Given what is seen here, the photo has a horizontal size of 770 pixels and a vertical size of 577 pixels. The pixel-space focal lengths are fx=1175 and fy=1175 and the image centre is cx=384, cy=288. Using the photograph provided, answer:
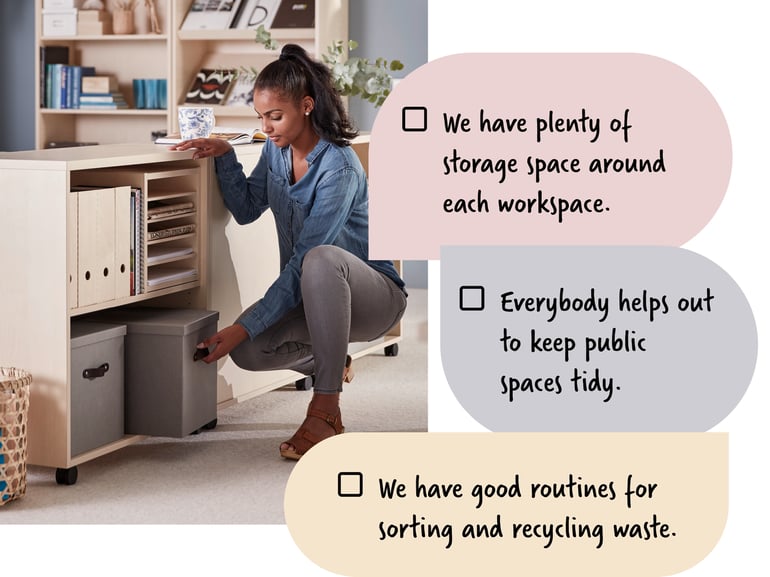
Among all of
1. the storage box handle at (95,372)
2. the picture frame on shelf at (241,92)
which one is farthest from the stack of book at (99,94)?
the storage box handle at (95,372)

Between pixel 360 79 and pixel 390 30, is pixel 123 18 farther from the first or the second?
pixel 360 79

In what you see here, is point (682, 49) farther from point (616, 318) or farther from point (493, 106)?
point (616, 318)

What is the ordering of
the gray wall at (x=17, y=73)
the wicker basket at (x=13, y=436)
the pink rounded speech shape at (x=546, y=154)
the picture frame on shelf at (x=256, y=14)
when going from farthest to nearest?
the gray wall at (x=17, y=73) < the picture frame on shelf at (x=256, y=14) < the wicker basket at (x=13, y=436) < the pink rounded speech shape at (x=546, y=154)

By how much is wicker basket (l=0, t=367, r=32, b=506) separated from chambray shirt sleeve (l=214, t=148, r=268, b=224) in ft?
2.68

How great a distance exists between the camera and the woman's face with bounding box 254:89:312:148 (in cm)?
291

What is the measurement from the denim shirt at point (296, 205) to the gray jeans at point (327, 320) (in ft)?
0.21

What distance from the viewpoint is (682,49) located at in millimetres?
1921

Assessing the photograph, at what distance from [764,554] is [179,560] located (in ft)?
3.22

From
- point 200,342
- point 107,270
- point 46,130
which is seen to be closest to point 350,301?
point 200,342

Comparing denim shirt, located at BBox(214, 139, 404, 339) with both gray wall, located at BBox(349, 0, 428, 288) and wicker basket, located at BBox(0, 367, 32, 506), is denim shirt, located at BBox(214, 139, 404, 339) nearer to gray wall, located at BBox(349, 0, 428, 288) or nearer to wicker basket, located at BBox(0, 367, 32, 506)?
wicker basket, located at BBox(0, 367, 32, 506)

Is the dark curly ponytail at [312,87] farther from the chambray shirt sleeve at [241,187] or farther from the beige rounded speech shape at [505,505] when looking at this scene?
the beige rounded speech shape at [505,505]

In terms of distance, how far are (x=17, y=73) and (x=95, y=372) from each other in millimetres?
4167

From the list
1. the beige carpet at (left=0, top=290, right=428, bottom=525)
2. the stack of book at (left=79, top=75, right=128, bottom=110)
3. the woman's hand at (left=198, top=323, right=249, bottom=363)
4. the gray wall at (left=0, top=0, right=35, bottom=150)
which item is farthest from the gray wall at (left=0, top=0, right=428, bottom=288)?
the woman's hand at (left=198, top=323, right=249, bottom=363)

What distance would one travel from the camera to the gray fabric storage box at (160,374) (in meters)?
2.85
